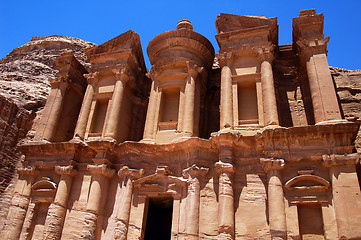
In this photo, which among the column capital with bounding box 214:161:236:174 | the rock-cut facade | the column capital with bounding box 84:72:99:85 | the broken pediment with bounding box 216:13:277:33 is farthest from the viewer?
the column capital with bounding box 84:72:99:85

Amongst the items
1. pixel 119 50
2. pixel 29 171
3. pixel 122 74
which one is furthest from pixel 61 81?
pixel 29 171

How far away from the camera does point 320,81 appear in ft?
38.2

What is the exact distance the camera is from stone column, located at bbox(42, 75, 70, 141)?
1473 centimetres

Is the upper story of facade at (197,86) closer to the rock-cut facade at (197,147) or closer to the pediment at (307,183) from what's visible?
the rock-cut facade at (197,147)

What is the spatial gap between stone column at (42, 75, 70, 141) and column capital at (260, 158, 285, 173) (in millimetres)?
9717

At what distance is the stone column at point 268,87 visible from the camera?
1158cm

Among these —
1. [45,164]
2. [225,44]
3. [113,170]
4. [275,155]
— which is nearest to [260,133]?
[275,155]

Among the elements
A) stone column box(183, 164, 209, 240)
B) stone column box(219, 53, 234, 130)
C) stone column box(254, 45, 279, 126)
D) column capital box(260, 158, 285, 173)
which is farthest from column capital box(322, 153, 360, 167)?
stone column box(183, 164, 209, 240)

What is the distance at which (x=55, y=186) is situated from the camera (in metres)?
13.0

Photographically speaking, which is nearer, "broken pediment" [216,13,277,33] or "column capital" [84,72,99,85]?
"broken pediment" [216,13,277,33]

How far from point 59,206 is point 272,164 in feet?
27.0

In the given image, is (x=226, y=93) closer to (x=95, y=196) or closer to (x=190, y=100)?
(x=190, y=100)

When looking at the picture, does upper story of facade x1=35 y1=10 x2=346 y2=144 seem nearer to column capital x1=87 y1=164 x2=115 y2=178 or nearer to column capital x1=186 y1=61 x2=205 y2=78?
column capital x1=186 y1=61 x2=205 y2=78

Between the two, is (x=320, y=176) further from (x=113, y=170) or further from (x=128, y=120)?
(x=128, y=120)
